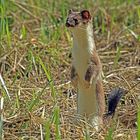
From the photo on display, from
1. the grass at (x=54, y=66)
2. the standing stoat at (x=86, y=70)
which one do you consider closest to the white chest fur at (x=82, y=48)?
the standing stoat at (x=86, y=70)

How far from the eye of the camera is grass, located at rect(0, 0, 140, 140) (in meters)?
2.97

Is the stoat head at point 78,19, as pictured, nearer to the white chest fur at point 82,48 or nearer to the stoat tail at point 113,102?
the white chest fur at point 82,48

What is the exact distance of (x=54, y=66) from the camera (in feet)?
13.4

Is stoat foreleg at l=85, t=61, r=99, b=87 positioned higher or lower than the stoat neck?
lower

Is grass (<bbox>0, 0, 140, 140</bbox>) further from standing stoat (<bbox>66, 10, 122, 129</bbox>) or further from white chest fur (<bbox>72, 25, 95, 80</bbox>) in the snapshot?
white chest fur (<bbox>72, 25, 95, 80</bbox>)

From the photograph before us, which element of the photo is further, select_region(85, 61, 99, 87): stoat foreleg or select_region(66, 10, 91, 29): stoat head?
select_region(85, 61, 99, 87): stoat foreleg

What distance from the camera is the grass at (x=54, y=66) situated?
2.97 metres

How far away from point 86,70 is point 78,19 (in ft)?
0.86

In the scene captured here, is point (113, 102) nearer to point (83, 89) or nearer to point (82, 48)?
point (83, 89)

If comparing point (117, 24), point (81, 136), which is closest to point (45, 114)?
point (81, 136)

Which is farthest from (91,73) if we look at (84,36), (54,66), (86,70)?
(54,66)

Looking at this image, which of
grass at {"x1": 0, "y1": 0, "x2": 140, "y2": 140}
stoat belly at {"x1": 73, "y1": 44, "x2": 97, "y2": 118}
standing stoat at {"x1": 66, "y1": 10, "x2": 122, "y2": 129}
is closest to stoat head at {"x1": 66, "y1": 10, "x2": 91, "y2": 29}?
standing stoat at {"x1": 66, "y1": 10, "x2": 122, "y2": 129}

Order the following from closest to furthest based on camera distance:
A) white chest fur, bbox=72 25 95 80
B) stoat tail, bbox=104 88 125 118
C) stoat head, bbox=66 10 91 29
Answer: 1. stoat head, bbox=66 10 91 29
2. white chest fur, bbox=72 25 95 80
3. stoat tail, bbox=104 88 125 118

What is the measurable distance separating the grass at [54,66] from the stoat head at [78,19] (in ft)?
1.19
